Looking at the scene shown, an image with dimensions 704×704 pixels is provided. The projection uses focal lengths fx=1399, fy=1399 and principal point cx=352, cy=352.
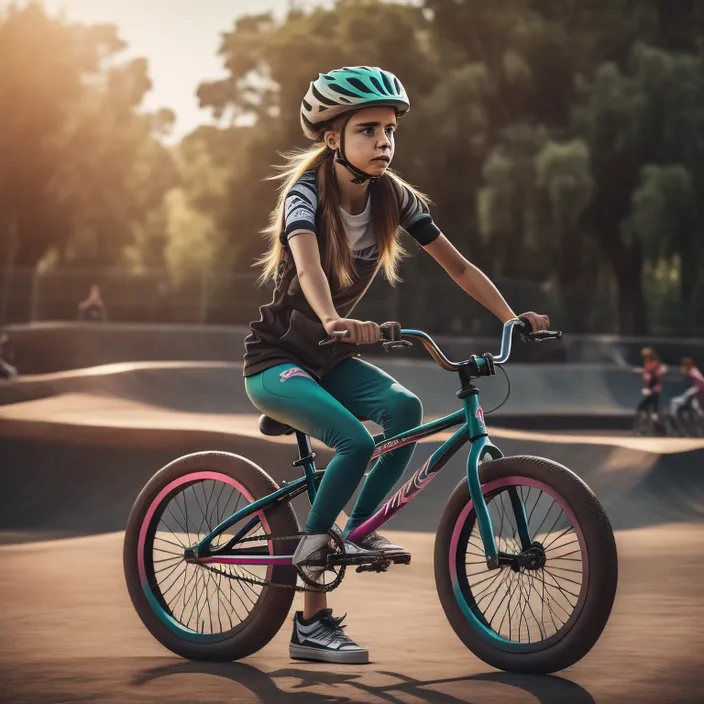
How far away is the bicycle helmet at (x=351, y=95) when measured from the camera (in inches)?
203

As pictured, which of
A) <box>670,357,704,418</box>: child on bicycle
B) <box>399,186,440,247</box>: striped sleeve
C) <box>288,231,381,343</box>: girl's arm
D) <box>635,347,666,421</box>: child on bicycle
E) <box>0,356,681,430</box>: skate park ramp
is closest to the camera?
<box>288,231,381,343</box>: girl's arm

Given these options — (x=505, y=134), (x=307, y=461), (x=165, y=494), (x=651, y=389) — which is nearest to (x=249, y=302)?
(x=505, y=134)

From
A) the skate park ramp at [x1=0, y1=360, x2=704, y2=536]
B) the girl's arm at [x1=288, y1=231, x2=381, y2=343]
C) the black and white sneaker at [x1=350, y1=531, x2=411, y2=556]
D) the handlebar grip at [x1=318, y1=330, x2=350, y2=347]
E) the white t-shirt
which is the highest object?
the white t-shirt

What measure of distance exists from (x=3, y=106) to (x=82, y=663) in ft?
147

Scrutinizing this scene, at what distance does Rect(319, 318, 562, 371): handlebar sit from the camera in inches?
185

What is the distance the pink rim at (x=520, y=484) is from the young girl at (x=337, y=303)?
204 mm

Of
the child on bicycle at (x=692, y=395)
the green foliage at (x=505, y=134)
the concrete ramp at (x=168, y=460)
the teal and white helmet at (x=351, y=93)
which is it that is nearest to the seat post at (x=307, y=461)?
the teal and white helmet at (x=351, y=93)

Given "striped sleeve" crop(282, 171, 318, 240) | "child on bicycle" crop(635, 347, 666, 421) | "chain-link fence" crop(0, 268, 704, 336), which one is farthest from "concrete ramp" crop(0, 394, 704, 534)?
"chain-link fence" crop(0, 268, 704, 336)

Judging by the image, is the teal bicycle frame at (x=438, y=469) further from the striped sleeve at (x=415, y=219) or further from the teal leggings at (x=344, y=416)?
the striped sleeve at (x=415, y=219)

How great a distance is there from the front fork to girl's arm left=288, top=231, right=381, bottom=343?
0.58 metres

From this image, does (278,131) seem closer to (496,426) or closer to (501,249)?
(501,249)

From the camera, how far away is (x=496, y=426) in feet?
60.2

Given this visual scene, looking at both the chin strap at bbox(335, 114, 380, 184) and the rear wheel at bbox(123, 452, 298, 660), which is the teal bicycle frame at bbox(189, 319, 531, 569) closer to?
the rear wheel at bbox(123, 452, 298, 660)

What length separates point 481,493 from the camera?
4.96 metres
